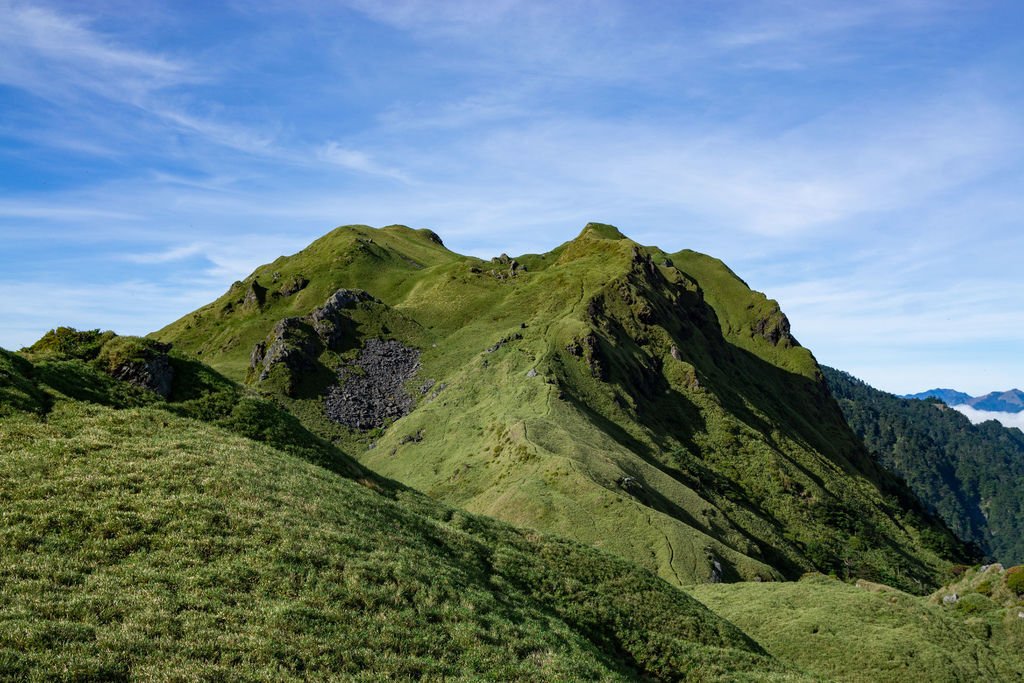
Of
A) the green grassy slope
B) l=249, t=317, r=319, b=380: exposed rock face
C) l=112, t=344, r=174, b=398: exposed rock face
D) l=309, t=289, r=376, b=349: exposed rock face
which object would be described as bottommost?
the green grassy slope

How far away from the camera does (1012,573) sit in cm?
5706

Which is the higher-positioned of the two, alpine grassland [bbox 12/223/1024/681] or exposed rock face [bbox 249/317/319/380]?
exposed rock face [bbox 249/317/319/380]

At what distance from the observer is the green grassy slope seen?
136ft

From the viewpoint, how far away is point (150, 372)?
41.8 m

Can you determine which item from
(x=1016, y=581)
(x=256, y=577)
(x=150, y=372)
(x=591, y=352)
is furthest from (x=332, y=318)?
(x=256, y=577)

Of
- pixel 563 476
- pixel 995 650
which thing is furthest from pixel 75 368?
pixel 995 650

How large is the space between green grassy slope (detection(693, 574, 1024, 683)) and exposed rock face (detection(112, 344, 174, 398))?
45786 millimetres

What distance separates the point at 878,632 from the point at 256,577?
4503 cm

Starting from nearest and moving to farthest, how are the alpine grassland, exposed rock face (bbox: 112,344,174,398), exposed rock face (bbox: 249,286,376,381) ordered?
the alpine grassland
exposed rock face (bbox: 112,344,174,398)
exposed rock face (bbox: 249,286,376,381)

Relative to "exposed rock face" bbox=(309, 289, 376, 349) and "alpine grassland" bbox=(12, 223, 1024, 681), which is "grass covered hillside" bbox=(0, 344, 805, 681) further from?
"exposed rock face" bbox=(309, 289, 376, 349)

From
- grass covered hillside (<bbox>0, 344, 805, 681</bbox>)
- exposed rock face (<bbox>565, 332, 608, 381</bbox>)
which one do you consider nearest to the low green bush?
grass covered hillside (<bbox>0, 344, 805, 681</bbox>)

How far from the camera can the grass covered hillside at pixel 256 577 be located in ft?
55.8

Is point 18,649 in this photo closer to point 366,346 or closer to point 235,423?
point 235,423

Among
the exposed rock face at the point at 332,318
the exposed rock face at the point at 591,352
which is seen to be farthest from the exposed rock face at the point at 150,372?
the exposed rock face at the point at 332,318
